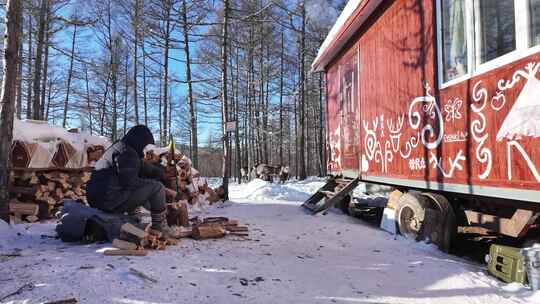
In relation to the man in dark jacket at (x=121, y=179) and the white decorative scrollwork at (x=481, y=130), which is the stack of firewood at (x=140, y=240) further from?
the white decorative scrollwork at (x=481, y=130)

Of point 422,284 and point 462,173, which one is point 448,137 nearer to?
point 462,173

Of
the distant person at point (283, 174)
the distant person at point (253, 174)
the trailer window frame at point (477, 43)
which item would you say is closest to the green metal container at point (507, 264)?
the trailer window frame at point (477, 43)

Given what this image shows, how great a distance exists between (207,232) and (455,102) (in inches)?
135

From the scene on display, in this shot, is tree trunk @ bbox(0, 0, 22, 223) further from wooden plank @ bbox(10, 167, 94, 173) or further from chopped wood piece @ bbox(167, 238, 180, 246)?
chopped wood piece @ bbox(167, 238, 180, 246)

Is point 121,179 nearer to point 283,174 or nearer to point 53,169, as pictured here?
point 53,169

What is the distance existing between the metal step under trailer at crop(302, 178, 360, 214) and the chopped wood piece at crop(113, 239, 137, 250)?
404 centimetres

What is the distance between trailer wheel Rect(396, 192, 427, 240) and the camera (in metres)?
5.30

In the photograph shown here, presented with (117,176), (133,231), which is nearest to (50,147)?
(117,176)

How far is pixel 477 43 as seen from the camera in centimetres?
420

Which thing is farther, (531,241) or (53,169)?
(53,169)

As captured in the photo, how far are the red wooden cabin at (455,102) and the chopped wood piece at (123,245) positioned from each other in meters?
3.71

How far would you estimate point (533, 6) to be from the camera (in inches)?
137

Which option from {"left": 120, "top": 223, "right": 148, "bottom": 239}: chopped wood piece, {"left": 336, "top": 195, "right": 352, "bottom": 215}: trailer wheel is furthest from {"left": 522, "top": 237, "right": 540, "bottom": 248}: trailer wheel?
{"left": 336, "top": 195, "right": 352, "bottom": 215}: trailer wheel

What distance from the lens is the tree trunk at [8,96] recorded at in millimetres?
4980
